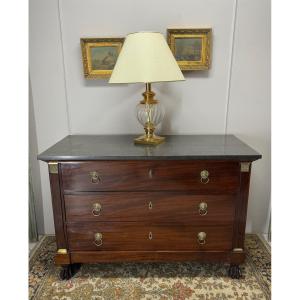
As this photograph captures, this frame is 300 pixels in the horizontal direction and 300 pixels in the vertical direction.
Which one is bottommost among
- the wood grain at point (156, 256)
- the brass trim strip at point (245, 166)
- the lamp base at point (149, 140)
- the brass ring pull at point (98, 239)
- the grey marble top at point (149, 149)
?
the wood grain at point (156, 256)

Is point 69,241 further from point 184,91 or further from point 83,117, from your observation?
point 184,91

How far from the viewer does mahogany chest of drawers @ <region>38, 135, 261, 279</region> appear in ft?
4.79

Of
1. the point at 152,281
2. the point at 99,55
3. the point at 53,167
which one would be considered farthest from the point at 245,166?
the point at 99,55

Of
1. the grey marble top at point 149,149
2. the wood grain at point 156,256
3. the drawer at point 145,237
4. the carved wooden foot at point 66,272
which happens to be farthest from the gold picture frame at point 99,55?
the carved wooden foot at point 66,272

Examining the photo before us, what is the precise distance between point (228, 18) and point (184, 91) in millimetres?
550

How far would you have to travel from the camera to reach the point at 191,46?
177 centimetres

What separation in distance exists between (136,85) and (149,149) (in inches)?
22.3

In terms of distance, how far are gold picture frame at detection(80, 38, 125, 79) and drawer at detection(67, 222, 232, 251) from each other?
1.00 meters

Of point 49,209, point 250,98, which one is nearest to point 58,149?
point 49,209

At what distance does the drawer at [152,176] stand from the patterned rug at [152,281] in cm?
60

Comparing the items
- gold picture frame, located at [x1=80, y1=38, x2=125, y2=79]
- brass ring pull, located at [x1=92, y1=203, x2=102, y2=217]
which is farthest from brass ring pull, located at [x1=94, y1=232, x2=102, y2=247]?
gold picture frame, located at [x1=80, y1=38, x2=125, y2=79]

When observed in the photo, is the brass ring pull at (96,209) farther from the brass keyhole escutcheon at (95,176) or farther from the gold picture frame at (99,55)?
the gold picture frame at (99,55)

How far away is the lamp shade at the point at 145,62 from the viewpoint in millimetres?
1412

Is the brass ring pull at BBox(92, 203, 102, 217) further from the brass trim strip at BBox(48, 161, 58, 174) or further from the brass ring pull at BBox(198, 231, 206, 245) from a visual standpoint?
the brass ring pull at BBox(198, 231, 206, 245)
